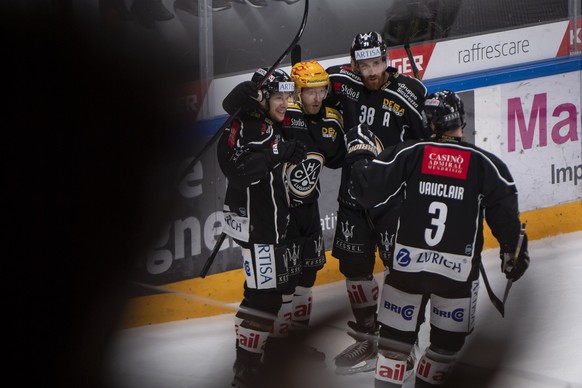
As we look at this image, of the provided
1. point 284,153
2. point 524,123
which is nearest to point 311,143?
point 284,153

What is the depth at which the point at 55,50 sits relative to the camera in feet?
19.3

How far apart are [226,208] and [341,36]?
1730 millimetres

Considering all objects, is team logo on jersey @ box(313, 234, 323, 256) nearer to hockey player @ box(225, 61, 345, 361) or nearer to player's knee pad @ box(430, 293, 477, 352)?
hockey player @ box(225, 61, 345, 361)

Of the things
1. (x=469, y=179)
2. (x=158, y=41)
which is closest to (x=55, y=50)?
(x=158, y=41)

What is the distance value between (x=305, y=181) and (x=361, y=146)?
0.75 m

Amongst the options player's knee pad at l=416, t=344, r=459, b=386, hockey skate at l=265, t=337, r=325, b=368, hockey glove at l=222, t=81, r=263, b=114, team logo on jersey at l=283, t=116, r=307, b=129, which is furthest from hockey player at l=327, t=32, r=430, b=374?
player's knee pad at l=416, t=344, r=459, b=386

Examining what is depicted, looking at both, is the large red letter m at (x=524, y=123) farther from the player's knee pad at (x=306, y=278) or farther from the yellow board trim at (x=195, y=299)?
the player's knee pad at (x=306, y=278)

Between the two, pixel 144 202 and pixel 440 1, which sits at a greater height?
pixel 440 1

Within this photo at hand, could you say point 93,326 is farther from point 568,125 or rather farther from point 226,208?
point 568,125

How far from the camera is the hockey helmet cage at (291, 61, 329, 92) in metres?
4.62

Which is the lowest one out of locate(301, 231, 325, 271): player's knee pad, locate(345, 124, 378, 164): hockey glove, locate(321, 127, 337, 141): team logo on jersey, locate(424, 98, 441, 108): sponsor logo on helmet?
locate(301, 231, 325, 271): player's knee pad

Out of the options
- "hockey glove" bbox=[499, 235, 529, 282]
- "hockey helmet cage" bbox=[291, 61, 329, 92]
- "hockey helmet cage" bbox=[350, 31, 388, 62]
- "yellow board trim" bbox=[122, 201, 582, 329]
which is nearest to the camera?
"hockey glove" bbox=[499, 235, 529, 282]

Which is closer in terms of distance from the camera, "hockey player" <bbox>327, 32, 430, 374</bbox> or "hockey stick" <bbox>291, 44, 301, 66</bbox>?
"hockey player" <bbox>327, 32, 430, 374</bbox>

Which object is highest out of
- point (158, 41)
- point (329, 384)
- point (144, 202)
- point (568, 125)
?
point (158, 41)
